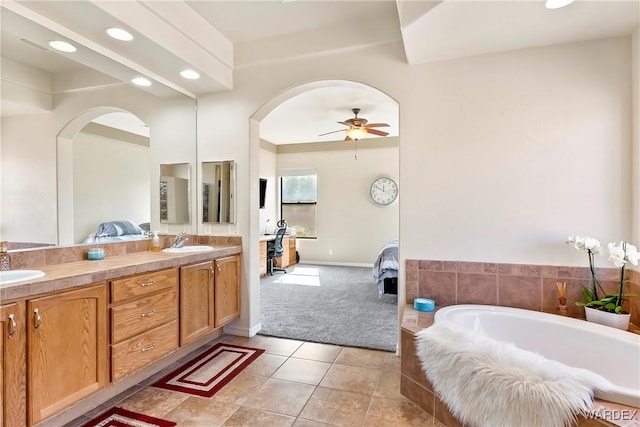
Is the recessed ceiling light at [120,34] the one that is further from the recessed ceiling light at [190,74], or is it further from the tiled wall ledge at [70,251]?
the tiled wall ledge at [70,251]

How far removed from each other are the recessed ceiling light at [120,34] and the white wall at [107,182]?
2.49 feet

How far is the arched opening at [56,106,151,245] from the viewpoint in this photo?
235 centimetres

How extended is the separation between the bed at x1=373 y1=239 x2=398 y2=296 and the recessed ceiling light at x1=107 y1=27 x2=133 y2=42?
3.64m

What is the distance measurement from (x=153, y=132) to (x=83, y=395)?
2.23m

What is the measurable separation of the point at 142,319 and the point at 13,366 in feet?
2.35

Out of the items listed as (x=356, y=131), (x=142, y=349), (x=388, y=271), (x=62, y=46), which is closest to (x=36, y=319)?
(x=142, y=349)

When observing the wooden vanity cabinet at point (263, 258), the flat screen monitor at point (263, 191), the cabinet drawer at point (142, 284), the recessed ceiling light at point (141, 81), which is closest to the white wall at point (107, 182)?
the recessed ceiling light at point (141, 81)

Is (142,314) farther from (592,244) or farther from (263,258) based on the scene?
(263,258)

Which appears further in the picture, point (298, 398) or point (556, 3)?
point (298, 398)

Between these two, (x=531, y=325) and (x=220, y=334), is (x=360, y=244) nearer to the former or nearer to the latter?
(x=220, y=334)

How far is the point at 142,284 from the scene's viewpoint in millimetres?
2143

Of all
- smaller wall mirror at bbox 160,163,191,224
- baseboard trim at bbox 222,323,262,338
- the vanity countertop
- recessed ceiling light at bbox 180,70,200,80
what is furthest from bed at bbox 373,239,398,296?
recessed ceiling light at bbox 180,70,200,80

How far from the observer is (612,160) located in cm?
228

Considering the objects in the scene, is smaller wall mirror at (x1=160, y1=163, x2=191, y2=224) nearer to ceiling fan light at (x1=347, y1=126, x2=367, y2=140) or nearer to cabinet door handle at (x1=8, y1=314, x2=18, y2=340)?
cabinet door handle at (x1=8, y1=314, x2=18, y2=340)
